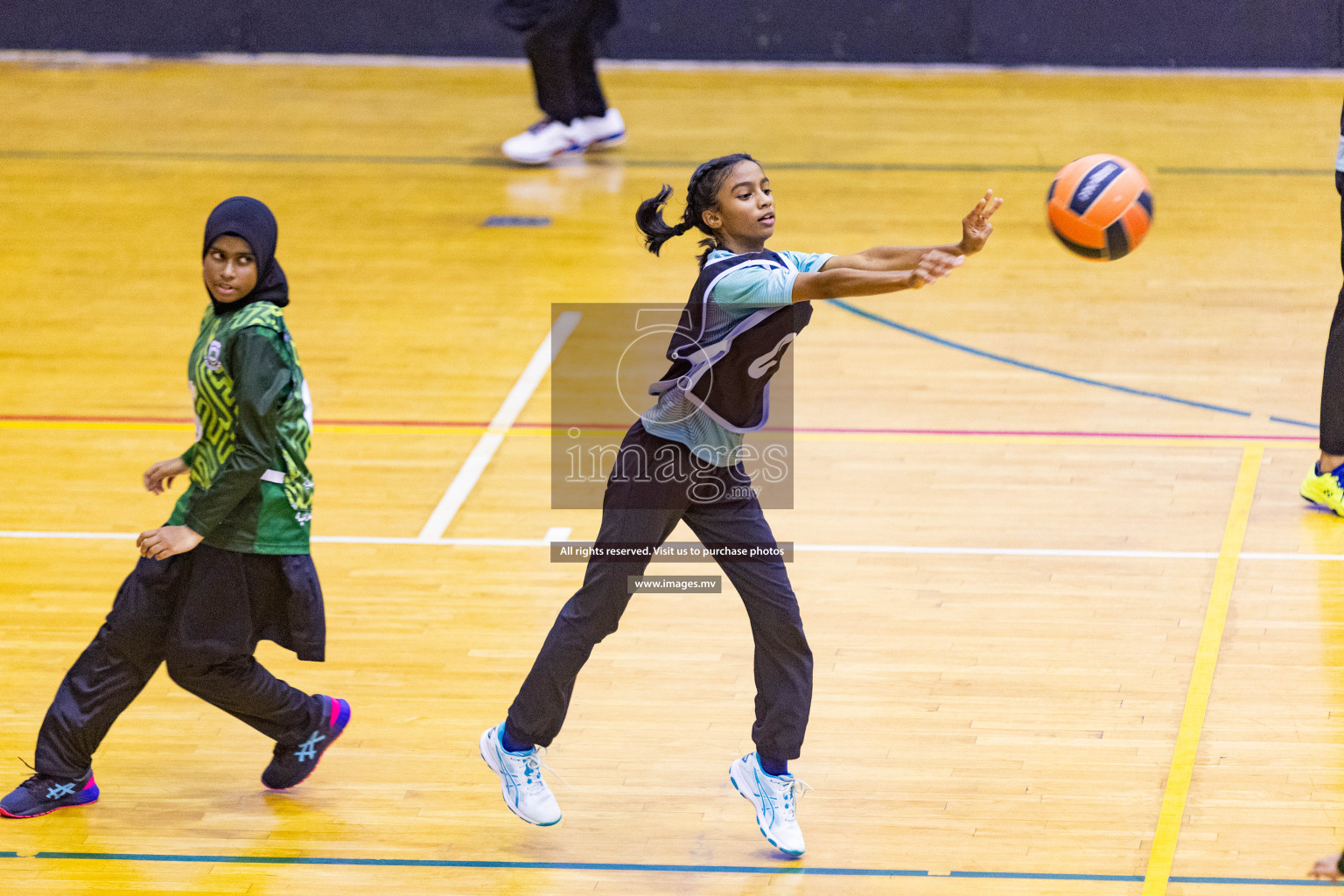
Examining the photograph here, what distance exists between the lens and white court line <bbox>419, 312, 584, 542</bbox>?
5.96 metres

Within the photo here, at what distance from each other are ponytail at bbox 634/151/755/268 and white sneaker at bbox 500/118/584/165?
23.3 feet

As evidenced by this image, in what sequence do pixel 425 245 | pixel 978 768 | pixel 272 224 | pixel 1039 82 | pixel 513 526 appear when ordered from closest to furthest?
pixel 272 224
pixel 978 768
pixel 513 526
pixel 425 245
pixel 1039 82

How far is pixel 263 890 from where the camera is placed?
3.86 m

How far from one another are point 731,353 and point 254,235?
1169mm

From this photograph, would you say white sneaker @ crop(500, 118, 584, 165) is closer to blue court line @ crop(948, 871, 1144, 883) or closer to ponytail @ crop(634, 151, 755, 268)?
ponytail @ crop(634, 151, 755, 268)

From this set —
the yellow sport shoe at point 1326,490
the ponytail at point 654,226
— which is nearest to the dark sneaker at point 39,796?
the ponytail at point 654,226

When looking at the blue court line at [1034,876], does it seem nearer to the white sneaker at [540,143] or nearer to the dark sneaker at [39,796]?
the dark sneaker at [39,796]

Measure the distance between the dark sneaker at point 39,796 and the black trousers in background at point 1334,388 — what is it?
4445 mm

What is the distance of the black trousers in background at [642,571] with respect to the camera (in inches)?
150

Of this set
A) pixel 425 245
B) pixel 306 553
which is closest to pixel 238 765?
pixel 306 553

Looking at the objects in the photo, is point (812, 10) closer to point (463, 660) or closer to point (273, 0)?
point (273, 0)

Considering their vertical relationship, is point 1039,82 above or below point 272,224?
below

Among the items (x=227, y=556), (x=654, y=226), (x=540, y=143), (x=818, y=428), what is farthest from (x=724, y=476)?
(x=540, y=143)

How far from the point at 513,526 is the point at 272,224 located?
2.27 metres
